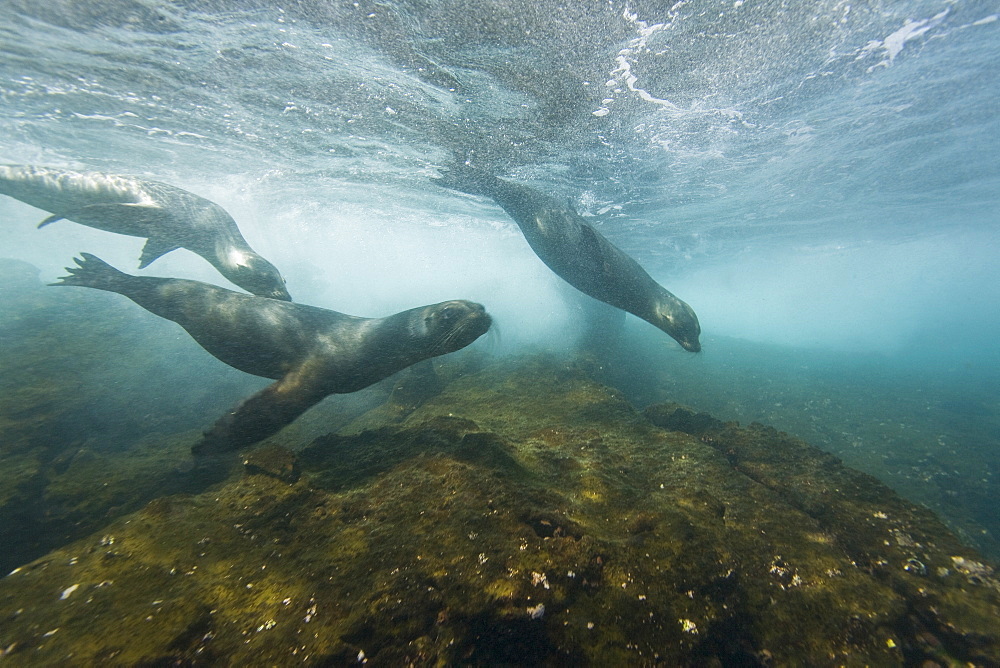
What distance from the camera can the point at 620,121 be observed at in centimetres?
822

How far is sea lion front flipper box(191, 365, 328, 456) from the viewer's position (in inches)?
129

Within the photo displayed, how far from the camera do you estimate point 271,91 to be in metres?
7.94

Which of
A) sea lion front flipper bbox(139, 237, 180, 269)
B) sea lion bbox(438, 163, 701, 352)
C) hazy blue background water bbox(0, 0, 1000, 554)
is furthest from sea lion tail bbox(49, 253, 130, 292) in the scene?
sea lion bbox(438, 163, 701, 352)

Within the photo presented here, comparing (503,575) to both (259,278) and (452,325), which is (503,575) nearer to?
(452,325)

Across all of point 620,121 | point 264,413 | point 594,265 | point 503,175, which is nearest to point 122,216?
point 264,413

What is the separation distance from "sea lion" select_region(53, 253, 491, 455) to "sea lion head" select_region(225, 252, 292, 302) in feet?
2.67

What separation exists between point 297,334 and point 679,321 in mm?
6326

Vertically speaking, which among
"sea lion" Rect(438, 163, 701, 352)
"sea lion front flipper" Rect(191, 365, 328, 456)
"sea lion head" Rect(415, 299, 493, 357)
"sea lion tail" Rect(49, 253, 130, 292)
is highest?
"sea lion" Rect(438, 163, 701, 352)

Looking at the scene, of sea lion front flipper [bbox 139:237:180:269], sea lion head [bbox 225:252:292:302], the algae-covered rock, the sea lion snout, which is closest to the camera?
the algae-covered rock

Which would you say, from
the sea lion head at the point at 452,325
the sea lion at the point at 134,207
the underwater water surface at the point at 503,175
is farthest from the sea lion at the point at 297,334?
the sea lion at the point at 134,207

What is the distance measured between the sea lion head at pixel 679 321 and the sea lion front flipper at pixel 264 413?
6.05 m

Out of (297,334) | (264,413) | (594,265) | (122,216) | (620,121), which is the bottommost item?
(264,413)

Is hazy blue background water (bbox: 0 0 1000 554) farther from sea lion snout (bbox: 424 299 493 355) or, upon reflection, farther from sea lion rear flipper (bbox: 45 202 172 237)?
sea lion snout (bbox: 424 299 493 355)

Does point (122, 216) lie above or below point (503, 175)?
below
